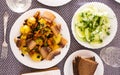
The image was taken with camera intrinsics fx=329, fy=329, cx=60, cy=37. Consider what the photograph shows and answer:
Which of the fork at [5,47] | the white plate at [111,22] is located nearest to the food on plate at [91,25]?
the white plate at [111,22]

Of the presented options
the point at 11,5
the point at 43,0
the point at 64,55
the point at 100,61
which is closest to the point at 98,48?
the point at 100,61

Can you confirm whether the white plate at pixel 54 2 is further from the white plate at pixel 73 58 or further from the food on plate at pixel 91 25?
the white plate at pixel 73 58

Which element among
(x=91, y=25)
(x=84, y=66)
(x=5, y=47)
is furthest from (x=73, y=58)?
(x=5, y=47)

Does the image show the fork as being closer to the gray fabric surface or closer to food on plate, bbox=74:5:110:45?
the gray fabric surface

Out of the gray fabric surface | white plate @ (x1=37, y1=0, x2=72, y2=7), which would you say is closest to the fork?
the gray fabric surface

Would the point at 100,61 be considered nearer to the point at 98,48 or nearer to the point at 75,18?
the point at 98,48
